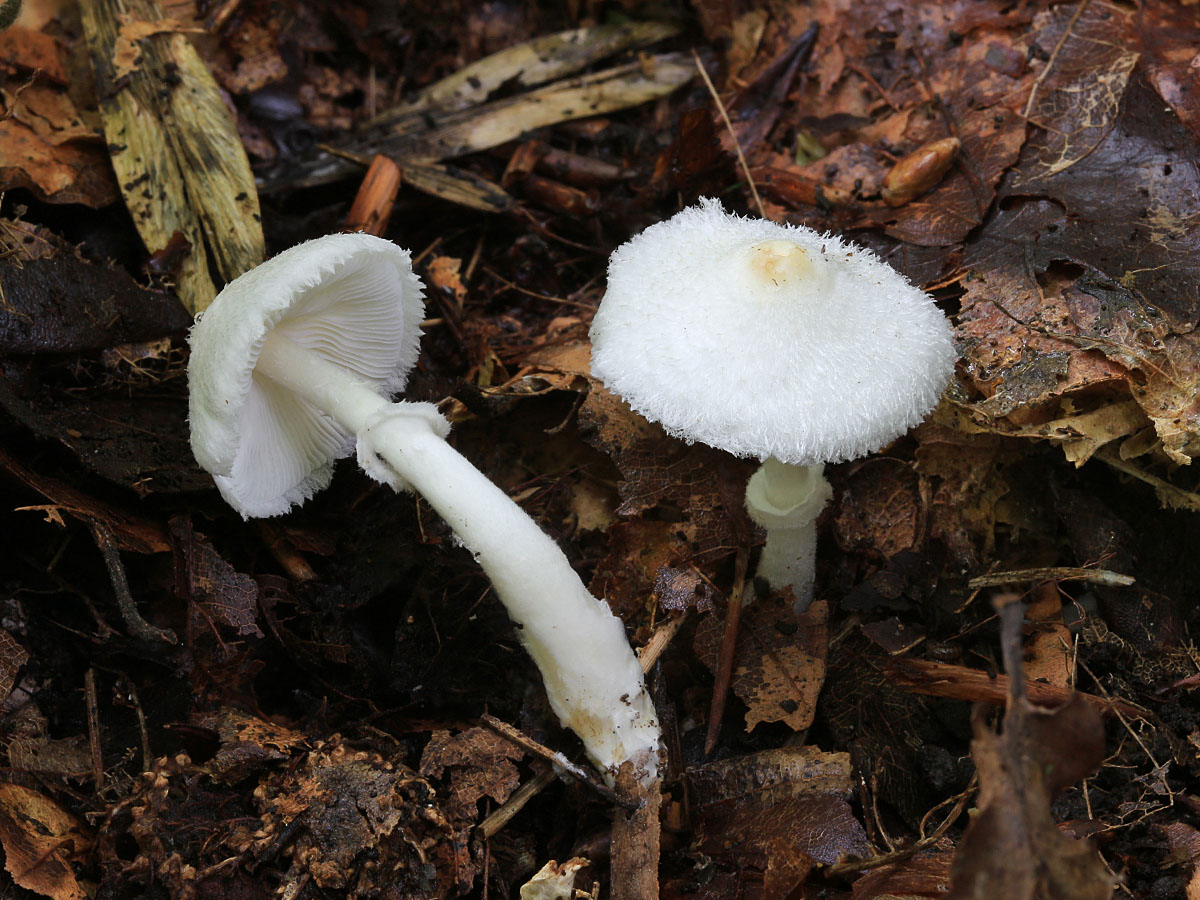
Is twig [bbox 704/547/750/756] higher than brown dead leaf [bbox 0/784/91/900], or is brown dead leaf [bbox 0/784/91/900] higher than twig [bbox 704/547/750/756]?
brown dead leaf [bbox 0/784/91/900]

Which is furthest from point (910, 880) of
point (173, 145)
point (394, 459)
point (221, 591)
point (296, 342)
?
point (173, 145)

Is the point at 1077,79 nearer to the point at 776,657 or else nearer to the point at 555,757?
the point at 776,657

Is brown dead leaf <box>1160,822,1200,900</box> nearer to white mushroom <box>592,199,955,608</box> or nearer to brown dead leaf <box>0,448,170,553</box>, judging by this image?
white mushroom <box>592,199,955,608</box>

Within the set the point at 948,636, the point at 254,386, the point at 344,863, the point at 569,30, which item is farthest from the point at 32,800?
the point at 569,30

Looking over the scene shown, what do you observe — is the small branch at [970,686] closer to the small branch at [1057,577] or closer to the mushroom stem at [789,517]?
the small branch at [1057,577]

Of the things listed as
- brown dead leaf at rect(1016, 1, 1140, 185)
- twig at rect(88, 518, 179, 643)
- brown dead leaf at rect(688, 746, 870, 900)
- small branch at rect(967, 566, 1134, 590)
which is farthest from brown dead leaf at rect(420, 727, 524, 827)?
brown dead leaf at rect(1016, 1, 1140, 185)

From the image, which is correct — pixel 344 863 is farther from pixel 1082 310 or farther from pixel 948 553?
pixel 1082 310

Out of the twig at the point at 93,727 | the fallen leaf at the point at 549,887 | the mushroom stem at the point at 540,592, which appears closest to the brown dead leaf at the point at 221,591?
the twig at the point at 93,727
